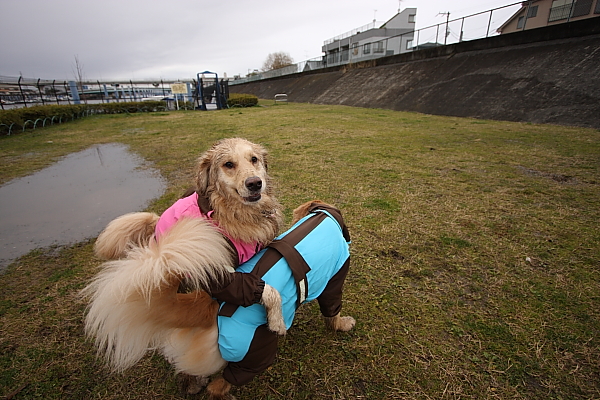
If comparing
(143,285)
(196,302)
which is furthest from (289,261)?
(143,285)

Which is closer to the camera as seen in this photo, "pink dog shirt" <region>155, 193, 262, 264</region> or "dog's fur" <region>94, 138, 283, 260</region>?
"pink dog shirt" <region>155, 193, 262, 264</region>

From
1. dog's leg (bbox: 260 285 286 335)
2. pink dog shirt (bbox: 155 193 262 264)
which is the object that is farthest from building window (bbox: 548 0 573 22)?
dog's leg (bbox: 260 285 286 335)

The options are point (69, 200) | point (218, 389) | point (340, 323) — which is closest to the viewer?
point (218, 389)

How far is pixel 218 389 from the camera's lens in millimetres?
1728

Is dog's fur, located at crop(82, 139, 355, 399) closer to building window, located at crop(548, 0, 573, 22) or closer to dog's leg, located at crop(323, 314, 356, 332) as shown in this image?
dog's leg, located at crop(323, 314, 356, 332)

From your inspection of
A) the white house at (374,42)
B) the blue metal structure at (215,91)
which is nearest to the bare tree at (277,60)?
the white house at (374,42)

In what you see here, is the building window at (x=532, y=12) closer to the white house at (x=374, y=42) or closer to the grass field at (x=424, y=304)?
A: the white house at (x=374, y=42)

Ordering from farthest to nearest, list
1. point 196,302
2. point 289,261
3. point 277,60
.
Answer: point 277,60 < point 289,261 < point 196,302

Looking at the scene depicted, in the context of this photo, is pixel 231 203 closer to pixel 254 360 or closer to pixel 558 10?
pixel 254 360

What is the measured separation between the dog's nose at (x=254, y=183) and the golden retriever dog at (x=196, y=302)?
1.43 ft

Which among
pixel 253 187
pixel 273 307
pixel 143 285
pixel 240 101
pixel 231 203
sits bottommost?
pixel 273 307

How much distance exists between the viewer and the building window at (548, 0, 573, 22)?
18.9m

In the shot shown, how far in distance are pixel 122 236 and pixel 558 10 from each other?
3056cm

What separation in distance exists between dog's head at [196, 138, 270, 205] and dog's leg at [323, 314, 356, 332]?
115 cm
